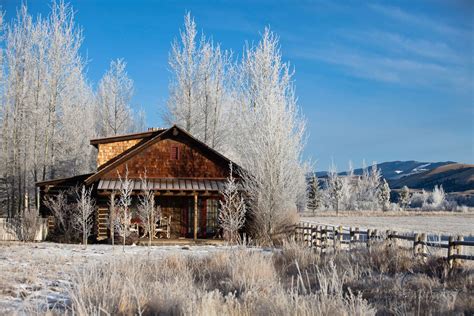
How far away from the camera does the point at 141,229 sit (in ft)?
77.7

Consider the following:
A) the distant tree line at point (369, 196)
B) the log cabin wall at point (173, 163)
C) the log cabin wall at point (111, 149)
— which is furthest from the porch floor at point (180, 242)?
the distant tree line at point (369, 196)

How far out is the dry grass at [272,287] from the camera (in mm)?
5275

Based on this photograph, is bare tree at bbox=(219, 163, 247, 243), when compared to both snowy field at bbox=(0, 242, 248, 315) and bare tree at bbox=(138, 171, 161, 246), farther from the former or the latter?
snowy field at bbox=(0, 242, 248, 315)

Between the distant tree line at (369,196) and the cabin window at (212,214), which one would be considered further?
the distant tree line at (369,196)

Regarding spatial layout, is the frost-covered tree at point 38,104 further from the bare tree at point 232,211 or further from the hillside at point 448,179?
the hillside at point 448,179

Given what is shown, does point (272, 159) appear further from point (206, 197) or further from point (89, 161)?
point (89, 161)

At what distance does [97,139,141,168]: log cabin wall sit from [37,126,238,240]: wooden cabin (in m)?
0.05

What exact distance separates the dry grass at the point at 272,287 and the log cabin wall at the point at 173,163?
11.3 meters

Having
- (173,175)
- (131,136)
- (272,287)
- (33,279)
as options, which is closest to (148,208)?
(173,175)

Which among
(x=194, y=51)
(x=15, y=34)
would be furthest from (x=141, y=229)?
(x=15, y=34)

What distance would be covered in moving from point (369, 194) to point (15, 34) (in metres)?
59.8

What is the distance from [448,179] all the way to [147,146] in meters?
135

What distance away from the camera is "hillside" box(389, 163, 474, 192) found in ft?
434

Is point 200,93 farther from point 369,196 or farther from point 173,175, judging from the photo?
point 369,196
